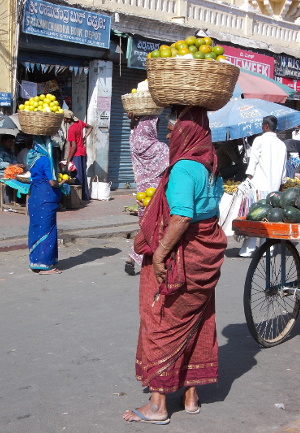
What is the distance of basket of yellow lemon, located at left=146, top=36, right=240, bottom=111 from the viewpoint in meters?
4.00

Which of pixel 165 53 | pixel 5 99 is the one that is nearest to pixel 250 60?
pixel 5 99

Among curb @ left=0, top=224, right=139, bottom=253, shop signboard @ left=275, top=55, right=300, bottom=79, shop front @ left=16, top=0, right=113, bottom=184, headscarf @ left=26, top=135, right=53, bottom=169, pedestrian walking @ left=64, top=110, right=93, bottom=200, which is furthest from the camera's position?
shop signboard @ left=275, top=55, right=300, bottom=79

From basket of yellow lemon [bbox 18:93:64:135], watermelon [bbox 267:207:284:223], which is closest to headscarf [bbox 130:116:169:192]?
basket of yellow lemon [bbox 18:93:64:135]

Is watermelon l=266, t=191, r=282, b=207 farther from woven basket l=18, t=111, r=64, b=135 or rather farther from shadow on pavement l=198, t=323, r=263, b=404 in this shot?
woven basket l=18, t=111, r=64, b=135

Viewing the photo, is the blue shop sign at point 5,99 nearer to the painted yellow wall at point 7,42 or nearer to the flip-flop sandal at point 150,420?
the painted yellow wall at point 7,42

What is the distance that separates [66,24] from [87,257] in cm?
622

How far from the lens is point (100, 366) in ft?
16.4

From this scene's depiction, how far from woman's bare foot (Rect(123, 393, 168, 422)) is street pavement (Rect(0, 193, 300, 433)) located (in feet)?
0.16

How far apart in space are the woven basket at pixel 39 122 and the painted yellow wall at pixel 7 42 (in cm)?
551

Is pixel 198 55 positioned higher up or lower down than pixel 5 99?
higher up

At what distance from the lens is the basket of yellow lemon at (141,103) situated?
24.4 ft

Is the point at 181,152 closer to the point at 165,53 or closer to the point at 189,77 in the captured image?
the point at 189,77

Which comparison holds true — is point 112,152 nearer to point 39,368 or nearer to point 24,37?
point 24,37

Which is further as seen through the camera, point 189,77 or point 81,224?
point 81,224
